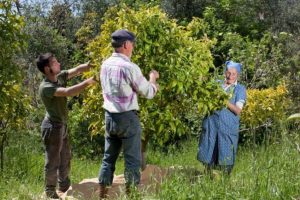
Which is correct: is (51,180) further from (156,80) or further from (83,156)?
(83,156)

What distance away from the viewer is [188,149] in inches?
381

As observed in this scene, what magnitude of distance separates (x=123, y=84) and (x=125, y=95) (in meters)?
0.11

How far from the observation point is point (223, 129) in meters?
6.09

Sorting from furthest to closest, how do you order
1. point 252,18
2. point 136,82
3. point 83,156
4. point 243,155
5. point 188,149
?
1. point 252,18
2. point 83,156
3. point 188,149
4. point 243,155
5. point 136,82

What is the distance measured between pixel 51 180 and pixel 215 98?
200cm

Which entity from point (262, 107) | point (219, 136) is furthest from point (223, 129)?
point (262, 107)

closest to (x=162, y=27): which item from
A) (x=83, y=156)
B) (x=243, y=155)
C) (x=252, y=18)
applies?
(x=243, y=155)

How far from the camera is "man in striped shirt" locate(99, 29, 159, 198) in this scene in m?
5.04

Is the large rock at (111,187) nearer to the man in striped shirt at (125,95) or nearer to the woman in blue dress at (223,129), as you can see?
the woman in blue dress at (223,129)

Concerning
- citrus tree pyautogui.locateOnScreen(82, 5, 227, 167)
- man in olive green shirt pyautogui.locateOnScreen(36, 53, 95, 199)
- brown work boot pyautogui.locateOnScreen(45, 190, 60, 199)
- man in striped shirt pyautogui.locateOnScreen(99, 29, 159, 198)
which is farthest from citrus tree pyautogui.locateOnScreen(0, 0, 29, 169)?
man in striped shirt pyautogui.locateOnScreen(99, 29, 159, 198)

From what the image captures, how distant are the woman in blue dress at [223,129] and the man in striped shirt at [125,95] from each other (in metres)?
1.17

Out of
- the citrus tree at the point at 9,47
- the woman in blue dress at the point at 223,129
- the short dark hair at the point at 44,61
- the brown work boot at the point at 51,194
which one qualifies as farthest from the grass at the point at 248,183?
the short dark hair at the point at 44,61

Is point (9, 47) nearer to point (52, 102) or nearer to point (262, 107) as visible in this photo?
point (52, 102)

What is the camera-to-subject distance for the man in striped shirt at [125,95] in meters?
5.04
